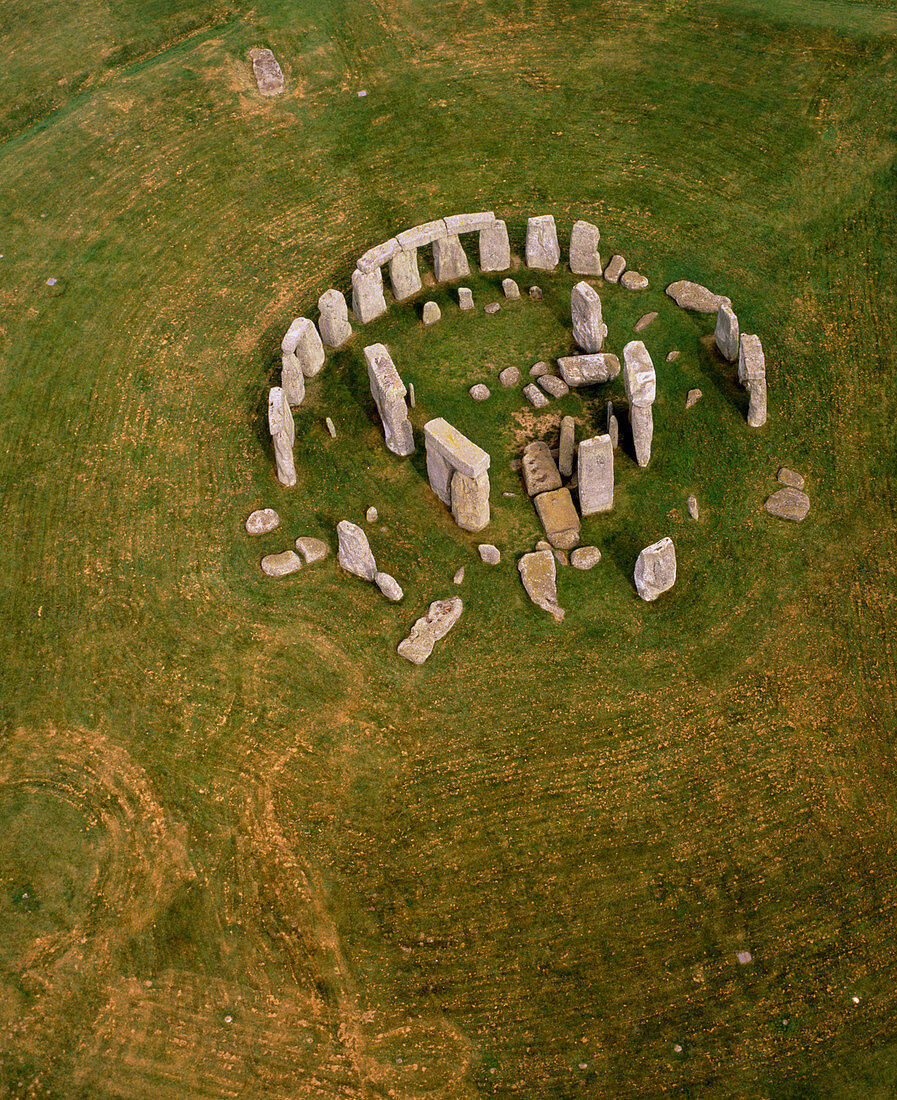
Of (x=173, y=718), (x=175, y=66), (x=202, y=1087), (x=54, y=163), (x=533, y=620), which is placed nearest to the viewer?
(x=202, y=1087)

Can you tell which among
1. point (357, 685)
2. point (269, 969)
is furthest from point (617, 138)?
point (269, 969)

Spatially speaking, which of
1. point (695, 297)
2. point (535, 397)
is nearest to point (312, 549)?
point (535, 397)

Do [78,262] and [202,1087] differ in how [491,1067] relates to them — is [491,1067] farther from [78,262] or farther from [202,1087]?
[78,262]

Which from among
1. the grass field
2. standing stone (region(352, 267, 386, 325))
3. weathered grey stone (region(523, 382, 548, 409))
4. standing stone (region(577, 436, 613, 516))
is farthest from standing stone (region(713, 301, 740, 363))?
standing stone (region(352, 267, 386, 325))

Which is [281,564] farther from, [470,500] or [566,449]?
[566,449]

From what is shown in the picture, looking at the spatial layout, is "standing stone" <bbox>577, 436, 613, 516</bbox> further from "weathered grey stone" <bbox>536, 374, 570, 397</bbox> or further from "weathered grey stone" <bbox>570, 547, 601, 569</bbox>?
"weathered grey stone" <bbox>536, 374, 570, 397</bbox>

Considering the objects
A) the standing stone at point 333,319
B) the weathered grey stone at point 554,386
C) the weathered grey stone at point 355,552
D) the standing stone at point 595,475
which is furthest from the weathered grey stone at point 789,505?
the standing stone at point 333,319
